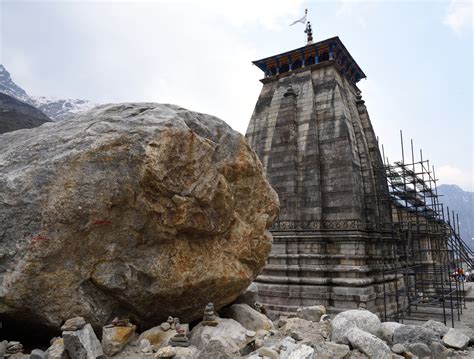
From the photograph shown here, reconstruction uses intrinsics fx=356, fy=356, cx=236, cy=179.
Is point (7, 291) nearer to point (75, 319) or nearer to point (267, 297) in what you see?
point (75, 319)

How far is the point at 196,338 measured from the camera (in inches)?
221

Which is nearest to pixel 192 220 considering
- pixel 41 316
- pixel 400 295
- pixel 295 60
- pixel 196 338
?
pixel 196 338

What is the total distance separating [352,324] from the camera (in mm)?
6320

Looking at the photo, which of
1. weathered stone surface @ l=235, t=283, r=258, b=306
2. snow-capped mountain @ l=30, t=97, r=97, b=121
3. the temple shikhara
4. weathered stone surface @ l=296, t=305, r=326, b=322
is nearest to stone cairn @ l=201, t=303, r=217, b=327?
weathered stone surface @ l=235, t=283, r=258, b=306

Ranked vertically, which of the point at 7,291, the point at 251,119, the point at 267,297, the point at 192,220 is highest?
the point at 251,119

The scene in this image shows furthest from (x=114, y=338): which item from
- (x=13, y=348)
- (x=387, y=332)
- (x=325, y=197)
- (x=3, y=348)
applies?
(x=325, y=197)

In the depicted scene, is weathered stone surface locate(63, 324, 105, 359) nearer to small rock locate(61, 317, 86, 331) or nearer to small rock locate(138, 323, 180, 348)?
small rock locate(61, 317, 86, 331)

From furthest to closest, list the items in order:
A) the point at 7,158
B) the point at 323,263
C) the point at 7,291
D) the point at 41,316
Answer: the point at 323,263 < the point at 7,158 < the point at 41,316 < the point at 7,291

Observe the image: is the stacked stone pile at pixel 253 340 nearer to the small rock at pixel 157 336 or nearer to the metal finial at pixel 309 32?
the small rock at pixel 157 336

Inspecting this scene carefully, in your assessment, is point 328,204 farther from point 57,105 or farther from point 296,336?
point 57,105

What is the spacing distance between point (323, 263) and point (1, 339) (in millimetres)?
12003

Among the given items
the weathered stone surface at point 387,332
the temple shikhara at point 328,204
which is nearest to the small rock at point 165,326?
the weathered stone surface at point 387,332

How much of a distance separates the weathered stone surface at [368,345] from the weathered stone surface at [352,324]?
0.21 meters

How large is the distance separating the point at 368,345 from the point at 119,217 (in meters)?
4.34
